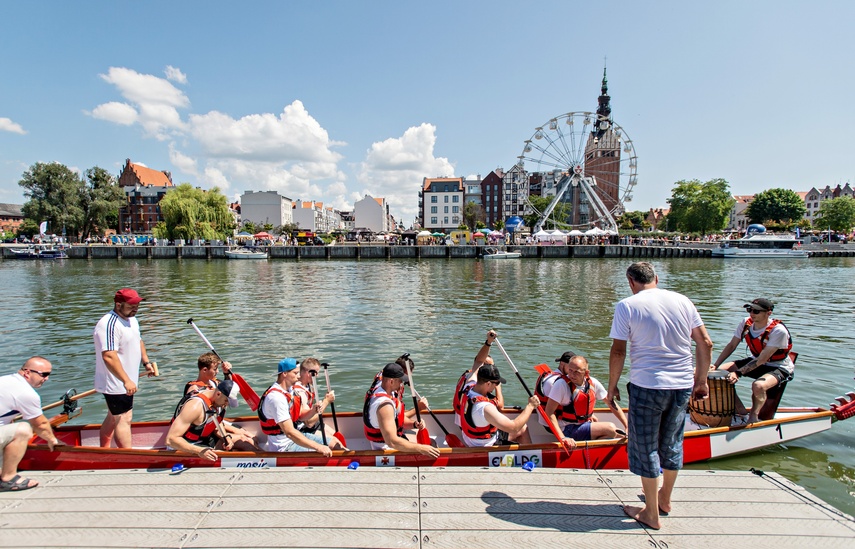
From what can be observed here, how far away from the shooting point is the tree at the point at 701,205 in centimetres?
9106

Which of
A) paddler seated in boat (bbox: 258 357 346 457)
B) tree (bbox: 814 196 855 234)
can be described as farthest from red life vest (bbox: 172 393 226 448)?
tree (bbox: 814 196 855 234)

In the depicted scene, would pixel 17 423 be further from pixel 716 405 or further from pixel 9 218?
pixel 9 218

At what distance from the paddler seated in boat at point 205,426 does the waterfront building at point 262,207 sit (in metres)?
124

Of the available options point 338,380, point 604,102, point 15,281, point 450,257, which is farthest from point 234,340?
point 604,102

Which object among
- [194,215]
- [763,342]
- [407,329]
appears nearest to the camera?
[763,342]

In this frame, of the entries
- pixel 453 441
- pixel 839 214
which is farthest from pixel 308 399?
pixel 839 214

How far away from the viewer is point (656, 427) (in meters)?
3.79

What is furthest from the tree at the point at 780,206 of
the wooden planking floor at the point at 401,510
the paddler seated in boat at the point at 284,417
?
the paddler seated in boat at the point at 284,417

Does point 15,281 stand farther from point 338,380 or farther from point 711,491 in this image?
point 711,491

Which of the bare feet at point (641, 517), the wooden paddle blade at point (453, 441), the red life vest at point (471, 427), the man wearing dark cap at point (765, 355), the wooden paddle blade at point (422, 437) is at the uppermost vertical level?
the man wearing dark cap at point (765, 355)

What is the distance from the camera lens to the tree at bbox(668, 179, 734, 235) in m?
91.1

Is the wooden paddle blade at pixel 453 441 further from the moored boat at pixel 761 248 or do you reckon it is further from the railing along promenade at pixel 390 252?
the moored boat at pixel 761 248

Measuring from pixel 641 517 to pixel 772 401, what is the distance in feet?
14.7

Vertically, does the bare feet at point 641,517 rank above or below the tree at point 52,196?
below
